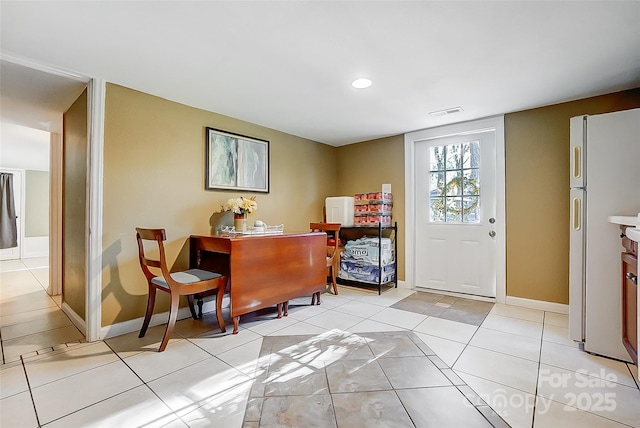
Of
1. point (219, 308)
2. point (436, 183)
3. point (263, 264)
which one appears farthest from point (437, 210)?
point (219, 308)

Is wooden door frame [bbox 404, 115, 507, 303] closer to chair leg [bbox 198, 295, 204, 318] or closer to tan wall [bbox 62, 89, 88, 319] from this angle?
chair leg [bbox 198, 295, 204, 318]

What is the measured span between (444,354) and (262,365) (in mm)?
1226

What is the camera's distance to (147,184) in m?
2.59

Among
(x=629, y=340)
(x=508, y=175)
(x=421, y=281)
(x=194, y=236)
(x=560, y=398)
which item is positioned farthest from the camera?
(x=421, y=281)

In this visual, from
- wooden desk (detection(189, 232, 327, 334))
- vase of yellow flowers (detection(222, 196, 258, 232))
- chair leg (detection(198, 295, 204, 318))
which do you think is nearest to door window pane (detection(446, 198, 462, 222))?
wooden desk (detection(189, 232, 327, 334))

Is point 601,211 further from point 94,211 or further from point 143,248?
point 94,211

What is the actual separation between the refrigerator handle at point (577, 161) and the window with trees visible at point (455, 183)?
50.1 inches

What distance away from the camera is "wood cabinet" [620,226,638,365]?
1639mm

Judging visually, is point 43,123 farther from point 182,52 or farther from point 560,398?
point 560,398

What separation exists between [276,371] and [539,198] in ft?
9.64

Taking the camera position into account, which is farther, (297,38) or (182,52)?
(182,52)

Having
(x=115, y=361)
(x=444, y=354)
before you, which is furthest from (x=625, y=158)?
(x=115, y=361)

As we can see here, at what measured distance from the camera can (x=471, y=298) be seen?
341 centimetres

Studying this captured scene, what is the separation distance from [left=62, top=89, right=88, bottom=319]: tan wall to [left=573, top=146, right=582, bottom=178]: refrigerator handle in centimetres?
369
